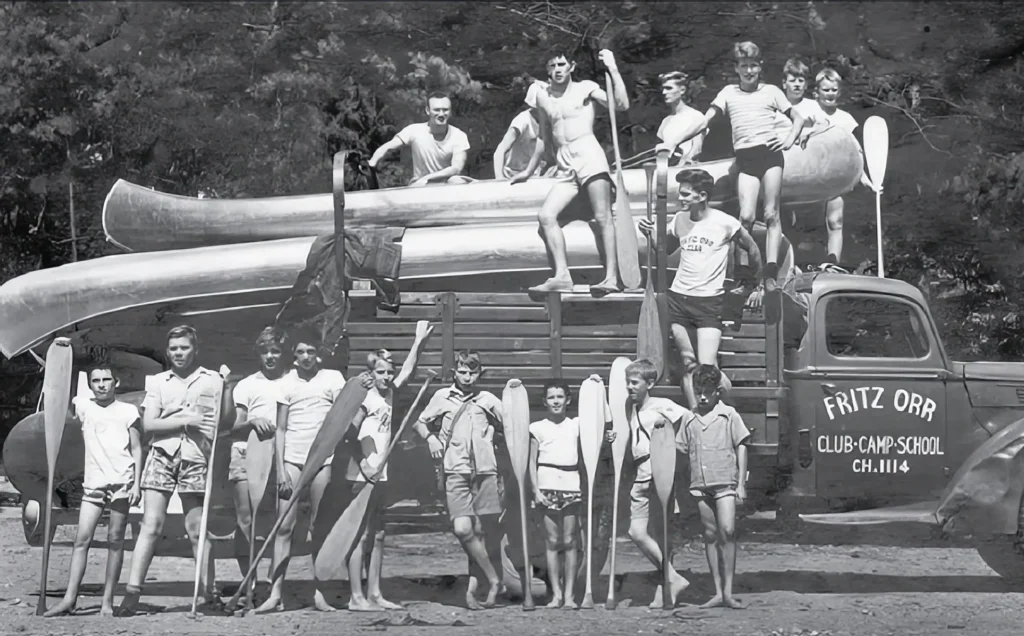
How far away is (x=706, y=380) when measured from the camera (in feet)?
22.6

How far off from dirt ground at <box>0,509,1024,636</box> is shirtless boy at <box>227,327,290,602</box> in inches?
15.2

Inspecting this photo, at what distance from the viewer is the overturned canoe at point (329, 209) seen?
26.6 feet

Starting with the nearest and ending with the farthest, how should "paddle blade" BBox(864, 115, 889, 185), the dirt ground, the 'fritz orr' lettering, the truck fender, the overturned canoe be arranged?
the dirt ground
the truck fender
the 'fritz orr' lettering
the overturned canoe
"paddle blade" BBox(864, 115, 889, 185)

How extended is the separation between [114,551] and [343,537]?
39.2 inches

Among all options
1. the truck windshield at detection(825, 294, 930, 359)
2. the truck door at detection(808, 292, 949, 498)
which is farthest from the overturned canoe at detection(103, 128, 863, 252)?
the truck door at detection(808, 292, 949, 498)

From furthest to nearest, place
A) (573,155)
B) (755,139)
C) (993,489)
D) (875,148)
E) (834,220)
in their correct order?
(875,148), (834,220), (755,139), (573,155), (993,489)

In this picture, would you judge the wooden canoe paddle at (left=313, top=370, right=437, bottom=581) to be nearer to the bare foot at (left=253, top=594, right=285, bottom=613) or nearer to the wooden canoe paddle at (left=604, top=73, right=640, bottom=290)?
the bare foot at (left=253, top=594, right=285, bottom=613)

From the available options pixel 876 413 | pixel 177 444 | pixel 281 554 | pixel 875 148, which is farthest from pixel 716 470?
pixel 875 148

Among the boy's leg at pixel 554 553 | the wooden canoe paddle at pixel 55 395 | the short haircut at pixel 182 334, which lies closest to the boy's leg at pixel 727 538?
the boy's leg at pixel 554 553

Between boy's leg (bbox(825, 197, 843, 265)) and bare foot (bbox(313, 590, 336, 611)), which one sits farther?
boy's leg (bbox(825, 197, 843, 265))

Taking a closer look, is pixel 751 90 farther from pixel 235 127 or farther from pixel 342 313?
pixel 235 127

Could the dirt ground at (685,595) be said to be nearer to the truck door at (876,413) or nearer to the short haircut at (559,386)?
the truck door at (876,413)

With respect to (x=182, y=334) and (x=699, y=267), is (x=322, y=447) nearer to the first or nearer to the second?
(x=182, y=334)

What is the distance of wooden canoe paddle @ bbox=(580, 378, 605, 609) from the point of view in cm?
691
